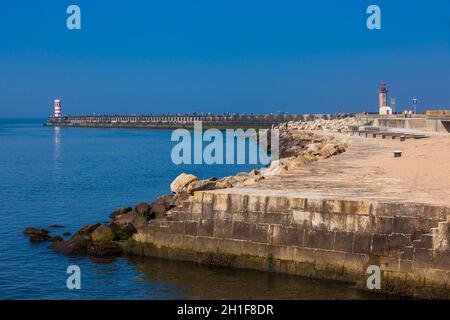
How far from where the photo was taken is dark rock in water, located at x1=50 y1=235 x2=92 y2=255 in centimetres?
1478

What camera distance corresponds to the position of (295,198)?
12523 millimetres

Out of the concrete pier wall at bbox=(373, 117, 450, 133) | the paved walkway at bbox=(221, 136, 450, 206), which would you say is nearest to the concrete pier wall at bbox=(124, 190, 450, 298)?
the paved walkway at bbox=(221, 136, 450, 206)

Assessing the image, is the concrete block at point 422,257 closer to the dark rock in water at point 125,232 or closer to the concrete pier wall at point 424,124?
the dark rock in water at point 125,232

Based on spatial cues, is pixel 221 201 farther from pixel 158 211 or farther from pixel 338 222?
pixel 338 222

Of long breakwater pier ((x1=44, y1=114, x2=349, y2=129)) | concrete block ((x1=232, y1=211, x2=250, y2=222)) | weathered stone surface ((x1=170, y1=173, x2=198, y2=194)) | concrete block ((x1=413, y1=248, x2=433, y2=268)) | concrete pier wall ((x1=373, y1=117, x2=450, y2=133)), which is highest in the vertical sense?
long breakwater pier ((x1=44, y1=114, x2=349, y2=129))

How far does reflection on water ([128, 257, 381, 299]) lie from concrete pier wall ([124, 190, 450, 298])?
0.23 m

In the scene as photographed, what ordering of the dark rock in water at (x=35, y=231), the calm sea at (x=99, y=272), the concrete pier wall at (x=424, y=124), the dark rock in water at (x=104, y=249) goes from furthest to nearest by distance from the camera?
the concrete pier wall at (x=424, y=124) < the dark rock in water at (x=35, y=231) < the dark rock in water at (x=104, y=249) < the calm sea at (x=99, y=272)

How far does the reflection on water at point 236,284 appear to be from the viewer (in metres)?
11.3

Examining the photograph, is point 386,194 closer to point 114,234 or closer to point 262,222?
point 262,222

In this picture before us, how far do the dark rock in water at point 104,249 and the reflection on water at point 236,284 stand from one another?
1.24 metres

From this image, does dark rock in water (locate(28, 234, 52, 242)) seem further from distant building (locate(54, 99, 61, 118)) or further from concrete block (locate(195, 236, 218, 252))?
distant building (locate(54, 99, 61, 118))

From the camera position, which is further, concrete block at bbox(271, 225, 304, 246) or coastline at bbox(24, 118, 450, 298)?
concrete block at bbox(271, 225, 304, 246)

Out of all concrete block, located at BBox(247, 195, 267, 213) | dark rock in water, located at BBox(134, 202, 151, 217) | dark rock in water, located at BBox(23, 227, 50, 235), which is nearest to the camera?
concrete block, located at BBox(247, 195, 267, 213)

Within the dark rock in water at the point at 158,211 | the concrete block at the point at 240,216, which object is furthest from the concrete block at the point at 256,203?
the dark rock in water at the point at 158,211
